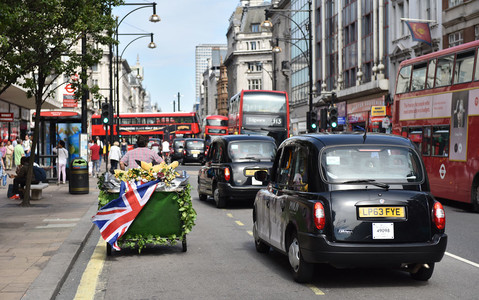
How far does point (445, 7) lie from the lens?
119 ft

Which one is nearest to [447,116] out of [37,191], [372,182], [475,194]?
[475,194]

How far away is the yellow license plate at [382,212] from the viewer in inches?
292

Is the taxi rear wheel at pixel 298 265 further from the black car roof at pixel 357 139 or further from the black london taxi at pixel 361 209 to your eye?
the black car roof at pixel 357 139

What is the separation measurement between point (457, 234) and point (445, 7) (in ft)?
85.8

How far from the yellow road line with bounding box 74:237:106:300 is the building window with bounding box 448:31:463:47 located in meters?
27.4

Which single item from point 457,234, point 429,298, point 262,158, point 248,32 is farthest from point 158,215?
point 248,32

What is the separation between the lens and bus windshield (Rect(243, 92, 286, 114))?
38.5m

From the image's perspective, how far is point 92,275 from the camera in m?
8.54

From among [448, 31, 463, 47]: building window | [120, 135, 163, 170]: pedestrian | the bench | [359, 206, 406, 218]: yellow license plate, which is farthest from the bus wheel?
[448, 31, 463, 47]: building window

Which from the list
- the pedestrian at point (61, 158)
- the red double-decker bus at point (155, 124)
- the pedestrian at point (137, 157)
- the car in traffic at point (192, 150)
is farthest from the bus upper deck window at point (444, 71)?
the red double-decker bus at point (155, 124)

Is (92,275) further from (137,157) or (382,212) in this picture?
(137,157)

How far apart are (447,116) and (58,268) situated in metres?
12.7

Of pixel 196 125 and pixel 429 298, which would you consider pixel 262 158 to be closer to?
pixel 429 298

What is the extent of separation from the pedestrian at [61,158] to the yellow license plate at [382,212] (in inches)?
794
